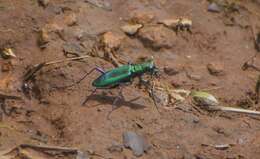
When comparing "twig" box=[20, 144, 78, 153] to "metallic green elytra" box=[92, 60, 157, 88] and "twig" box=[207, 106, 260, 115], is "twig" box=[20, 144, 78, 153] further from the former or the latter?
"twig" box=[207, 106, 260, 115]

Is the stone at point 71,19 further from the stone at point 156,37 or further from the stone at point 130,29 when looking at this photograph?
the stone at point 156,37

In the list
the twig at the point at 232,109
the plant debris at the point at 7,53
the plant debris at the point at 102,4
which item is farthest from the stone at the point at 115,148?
the plant debris at the point at 102,4

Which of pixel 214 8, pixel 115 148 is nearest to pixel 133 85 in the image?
pixel 115 148

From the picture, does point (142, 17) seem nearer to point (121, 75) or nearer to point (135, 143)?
point (121, 75)

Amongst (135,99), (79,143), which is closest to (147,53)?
(135,99)

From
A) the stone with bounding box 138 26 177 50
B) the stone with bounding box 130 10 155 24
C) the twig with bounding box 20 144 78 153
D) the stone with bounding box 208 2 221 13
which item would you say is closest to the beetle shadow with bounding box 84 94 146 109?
the twig with bounding box 20 144 78 153
